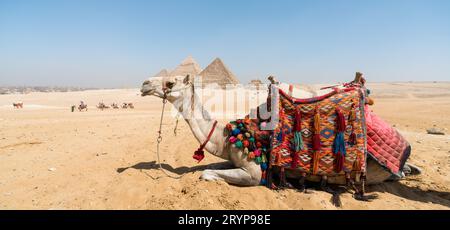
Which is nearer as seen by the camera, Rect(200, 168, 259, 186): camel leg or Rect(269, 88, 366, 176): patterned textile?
Rect(269, 88, 366, 176): patterned textile

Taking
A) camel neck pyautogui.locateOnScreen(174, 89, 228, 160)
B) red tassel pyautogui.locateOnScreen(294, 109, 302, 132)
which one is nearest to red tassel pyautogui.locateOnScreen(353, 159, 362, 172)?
red tassel pyautogui.locateOnScreen(294, 109, 302, 132)

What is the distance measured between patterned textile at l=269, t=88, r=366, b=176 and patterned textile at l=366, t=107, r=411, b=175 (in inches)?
9.1

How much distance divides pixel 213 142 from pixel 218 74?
49.0m

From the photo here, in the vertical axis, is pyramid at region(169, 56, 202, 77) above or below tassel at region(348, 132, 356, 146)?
above

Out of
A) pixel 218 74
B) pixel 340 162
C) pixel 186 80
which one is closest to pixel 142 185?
pixel 186 80

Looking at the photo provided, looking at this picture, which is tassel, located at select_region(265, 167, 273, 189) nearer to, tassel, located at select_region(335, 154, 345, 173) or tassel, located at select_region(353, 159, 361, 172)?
tassel, located at select_region(335, 154, 345, 173)

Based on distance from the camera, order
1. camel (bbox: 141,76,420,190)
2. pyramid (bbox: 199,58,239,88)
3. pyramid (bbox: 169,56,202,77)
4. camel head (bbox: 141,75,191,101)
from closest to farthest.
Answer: camel (bbox: 141,76,420,190) < camel head (bbox: 141,75,191,101) < pyramid (bbox: 199,58,239,88) < pyramid (bbox: 169,56,202,77)

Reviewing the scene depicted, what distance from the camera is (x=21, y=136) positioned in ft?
27.6

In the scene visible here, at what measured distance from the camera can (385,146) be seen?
13.3 feet

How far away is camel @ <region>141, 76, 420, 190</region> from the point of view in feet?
13.3

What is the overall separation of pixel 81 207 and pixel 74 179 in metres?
1.24

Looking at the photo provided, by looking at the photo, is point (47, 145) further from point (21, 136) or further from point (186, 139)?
point (186, 139)
